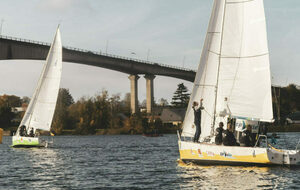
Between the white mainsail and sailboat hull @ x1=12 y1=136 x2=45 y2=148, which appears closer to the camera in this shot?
the white mainsail

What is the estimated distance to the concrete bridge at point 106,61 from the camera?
6650 cm

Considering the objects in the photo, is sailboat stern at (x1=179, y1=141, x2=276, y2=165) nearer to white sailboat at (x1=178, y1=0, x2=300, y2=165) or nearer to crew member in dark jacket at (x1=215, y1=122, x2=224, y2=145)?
white sailboat at (x1=178, y1=0, x2=300, y2=165)

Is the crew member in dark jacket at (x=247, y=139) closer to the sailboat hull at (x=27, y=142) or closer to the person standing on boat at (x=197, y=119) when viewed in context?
the person standing on boat at (x=197, y=119)

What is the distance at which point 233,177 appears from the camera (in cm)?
1656

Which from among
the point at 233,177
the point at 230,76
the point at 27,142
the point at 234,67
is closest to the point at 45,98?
the point at 27,142

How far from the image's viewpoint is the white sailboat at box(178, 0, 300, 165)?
19859 millimetres

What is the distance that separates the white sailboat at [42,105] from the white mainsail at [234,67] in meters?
19.3

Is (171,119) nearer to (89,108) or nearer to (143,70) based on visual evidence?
(143,70)

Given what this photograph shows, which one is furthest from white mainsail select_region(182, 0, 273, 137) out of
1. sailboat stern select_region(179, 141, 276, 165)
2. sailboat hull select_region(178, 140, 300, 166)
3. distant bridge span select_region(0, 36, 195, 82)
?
distant bridge span select_region(0, 36, 195, 82)

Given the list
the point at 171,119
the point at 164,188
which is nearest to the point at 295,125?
the point at 171,119

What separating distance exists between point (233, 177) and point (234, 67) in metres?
6.22

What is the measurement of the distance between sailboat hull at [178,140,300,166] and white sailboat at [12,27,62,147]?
64.0 ft

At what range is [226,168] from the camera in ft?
61.9

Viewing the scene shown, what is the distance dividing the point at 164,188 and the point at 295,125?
88.2 metres
